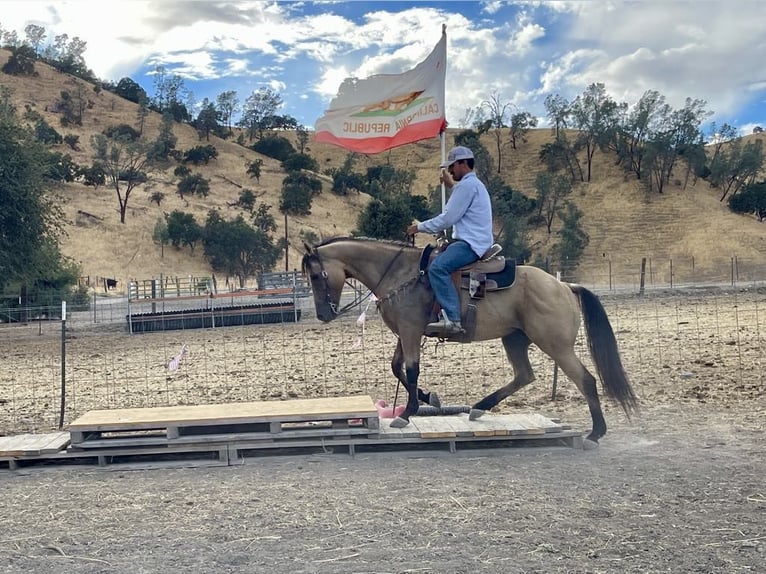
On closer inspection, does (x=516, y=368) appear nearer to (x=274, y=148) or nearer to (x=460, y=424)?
(x=460, y=424)

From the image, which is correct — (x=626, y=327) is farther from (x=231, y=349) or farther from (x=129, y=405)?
(x=129, y=405)

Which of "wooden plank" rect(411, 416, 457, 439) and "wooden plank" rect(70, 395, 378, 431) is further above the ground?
"wooden plank" rect(70, 395, 378, 431)

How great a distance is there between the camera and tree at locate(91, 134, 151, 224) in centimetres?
6549

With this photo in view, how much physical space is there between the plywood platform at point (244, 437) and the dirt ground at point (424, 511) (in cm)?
13

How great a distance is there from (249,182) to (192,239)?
21.4 metres

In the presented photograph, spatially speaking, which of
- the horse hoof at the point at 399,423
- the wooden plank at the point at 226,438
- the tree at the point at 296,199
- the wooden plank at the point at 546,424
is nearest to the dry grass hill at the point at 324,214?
the tree at the point at 296,199

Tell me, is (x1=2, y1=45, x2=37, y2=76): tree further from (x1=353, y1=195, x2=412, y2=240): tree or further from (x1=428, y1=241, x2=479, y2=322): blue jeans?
(x1=428, y1=241, x2=479, y2=322): blue jeans

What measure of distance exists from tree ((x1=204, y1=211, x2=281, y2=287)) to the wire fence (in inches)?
1288

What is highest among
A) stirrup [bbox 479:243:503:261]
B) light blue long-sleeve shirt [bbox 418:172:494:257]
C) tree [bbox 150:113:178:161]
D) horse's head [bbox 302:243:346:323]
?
tree [bbox 150:113:178:161]

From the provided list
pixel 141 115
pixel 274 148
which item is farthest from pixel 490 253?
pixel 141 115

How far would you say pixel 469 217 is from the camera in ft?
22.5

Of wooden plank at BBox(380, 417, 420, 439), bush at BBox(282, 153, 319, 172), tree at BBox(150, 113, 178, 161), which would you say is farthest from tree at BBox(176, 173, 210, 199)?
wooden plank at BBox(380, 417, 420, 439)

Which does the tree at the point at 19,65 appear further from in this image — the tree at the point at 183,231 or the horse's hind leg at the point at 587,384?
the horse's hind leg at the point at 587,384

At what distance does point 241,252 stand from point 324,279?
4823cm
